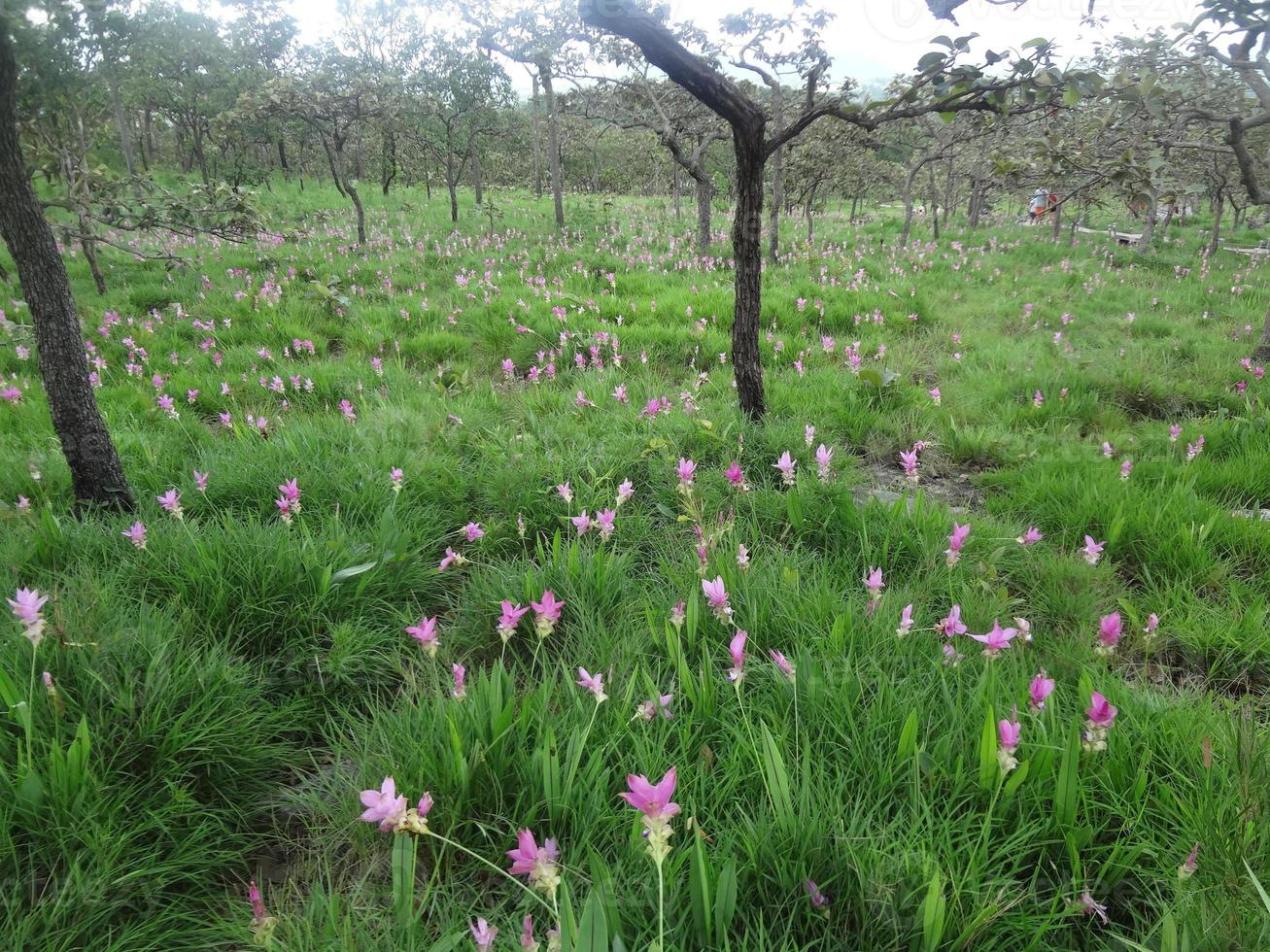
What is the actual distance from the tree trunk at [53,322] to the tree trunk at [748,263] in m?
3.34

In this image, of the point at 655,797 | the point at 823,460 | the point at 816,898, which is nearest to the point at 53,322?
the point at 655,797

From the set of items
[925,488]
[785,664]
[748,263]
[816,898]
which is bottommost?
[925,488]

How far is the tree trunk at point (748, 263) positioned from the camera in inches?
146

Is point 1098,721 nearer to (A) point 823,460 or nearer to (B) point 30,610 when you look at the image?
(A) point 823,460

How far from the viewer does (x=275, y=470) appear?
3430 millimetres

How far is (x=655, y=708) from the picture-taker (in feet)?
5.85

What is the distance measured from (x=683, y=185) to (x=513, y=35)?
78.0 ft

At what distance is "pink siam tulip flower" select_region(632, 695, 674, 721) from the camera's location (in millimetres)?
1721

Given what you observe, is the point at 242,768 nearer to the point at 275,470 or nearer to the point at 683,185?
the point at 275,470

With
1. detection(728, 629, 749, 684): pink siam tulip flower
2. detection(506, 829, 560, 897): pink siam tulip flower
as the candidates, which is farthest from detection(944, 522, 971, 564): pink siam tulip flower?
detection(506, 829, 560, 897): pink siam tulip flower

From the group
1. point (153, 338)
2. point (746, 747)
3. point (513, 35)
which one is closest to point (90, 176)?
point (153, 338)

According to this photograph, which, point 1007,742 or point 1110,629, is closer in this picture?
point 1007,742

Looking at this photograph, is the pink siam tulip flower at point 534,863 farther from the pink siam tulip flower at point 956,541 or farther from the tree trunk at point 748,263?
the tree trunk at point 748,263

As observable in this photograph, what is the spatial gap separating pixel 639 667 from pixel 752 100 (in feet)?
11.0
